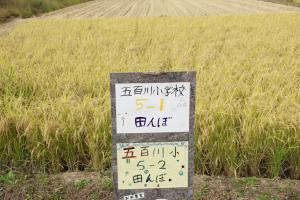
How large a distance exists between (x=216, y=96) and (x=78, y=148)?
4.53 ft

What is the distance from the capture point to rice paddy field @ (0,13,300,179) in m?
2.85

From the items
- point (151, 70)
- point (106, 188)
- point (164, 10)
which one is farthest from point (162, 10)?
point (106, 188)

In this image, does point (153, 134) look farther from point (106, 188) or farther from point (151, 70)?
point (151, 70)

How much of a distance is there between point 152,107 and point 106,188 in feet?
3.09

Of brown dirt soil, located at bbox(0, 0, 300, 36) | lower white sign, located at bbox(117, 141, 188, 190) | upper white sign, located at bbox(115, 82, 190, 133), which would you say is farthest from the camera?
A: brown dirt soil, located at bbox(0, 0, 300, 36)

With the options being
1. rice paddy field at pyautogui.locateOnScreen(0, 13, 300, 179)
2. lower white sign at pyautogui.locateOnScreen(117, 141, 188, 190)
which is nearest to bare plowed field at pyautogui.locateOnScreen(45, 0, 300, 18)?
rice paddy field at pyautogui.locateOnScreen(0, 13, 300, 179)

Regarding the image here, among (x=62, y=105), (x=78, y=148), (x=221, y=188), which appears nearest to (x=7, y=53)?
(x=62, y=105)

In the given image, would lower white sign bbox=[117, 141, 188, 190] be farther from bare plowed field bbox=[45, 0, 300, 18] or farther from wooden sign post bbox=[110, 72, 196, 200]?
bare plowed field bbox=[45, 0, 300, 18]

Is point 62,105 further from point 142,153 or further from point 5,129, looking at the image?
point 142,153

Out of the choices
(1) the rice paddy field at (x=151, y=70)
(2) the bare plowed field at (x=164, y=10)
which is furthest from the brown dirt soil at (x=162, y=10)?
(1) the rice paddy field at (x=151, y=70)

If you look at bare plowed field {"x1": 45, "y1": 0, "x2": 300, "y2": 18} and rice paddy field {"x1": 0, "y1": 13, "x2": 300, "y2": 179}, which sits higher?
bare plowed field {"x1": 45, "y1": 0, "x2": 300, "y2": 18}

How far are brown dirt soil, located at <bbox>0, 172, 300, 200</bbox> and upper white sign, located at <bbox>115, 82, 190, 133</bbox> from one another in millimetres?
802

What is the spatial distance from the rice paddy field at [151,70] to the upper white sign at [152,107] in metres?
0.98

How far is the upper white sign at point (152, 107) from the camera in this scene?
5.88ft
